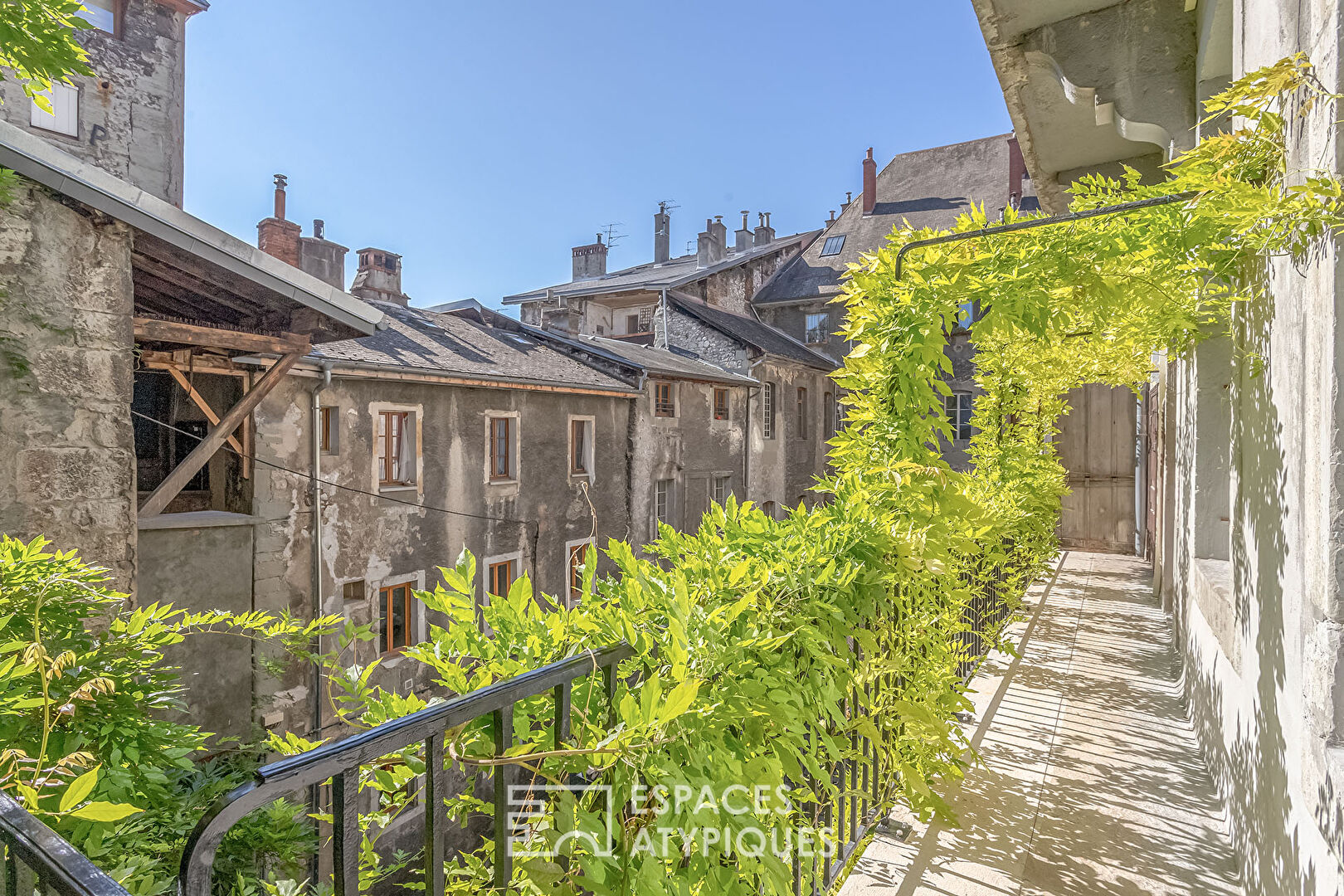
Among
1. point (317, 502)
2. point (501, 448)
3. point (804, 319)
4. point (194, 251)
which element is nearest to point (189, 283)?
point (194, 251)

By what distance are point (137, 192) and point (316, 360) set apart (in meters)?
3.98

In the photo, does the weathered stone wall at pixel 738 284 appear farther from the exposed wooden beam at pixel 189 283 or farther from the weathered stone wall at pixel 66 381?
the weathered stone wall at pixel 66 381

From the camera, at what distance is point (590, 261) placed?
84.4 ft

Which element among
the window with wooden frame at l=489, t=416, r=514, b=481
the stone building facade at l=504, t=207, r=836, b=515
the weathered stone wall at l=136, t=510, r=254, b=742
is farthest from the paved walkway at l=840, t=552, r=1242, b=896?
the stone building facade at l=504, t=207, r=836, b=515

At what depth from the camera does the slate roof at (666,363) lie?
15055 millimetres

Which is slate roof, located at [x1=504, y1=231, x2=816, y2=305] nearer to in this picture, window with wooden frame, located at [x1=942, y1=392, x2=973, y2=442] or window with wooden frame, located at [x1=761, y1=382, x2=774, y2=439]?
window with wooden frame, located at [x1=761, y1=382, x2=774, y2=439]

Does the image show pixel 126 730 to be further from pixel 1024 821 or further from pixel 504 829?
pixel 1024 821

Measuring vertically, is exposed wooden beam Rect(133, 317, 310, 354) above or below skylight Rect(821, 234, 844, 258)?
below

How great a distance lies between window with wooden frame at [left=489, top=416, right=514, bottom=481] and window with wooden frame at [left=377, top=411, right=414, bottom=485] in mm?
1532

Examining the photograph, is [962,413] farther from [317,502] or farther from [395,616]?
[317,502]

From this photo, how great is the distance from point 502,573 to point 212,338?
6527mm

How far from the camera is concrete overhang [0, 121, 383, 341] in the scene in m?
4.82

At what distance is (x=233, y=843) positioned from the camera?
247 centimetres

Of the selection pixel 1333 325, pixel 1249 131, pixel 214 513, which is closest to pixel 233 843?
Answer: pixel 1333 325
